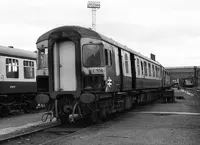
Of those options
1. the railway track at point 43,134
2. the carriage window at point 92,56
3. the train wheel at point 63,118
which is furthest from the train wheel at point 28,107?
the carriage window at point 92,56

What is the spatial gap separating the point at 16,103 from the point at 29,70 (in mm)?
2007

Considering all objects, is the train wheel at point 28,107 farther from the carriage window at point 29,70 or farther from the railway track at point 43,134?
the railway track at point 43,134

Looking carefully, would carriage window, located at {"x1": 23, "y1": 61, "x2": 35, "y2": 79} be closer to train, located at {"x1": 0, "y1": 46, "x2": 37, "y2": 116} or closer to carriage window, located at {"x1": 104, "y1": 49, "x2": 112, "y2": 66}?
train, located at {"x1": 0, "y1": 46, "x2": 37, "y2": 116}

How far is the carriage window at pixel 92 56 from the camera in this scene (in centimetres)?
1130

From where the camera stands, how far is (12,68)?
16.5 m

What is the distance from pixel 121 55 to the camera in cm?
1399

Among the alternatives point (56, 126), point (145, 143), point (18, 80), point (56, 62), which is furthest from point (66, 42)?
point (18, 80)

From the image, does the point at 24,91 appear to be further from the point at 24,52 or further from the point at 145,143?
the point at 145,143

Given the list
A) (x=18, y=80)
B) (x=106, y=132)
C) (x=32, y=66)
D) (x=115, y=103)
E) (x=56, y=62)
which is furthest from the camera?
(x=32, y=66)

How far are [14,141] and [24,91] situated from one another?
28.9ft

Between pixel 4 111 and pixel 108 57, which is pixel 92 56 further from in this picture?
pixel 4 111

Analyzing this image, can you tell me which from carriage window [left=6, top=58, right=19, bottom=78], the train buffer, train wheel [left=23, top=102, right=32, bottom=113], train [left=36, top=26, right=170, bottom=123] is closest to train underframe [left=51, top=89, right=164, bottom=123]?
train [left=36, top=26, right=170, bottom=123]

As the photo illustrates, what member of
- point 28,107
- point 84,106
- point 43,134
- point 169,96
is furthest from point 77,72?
point 169,96

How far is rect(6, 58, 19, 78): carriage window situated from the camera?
1617 cm
